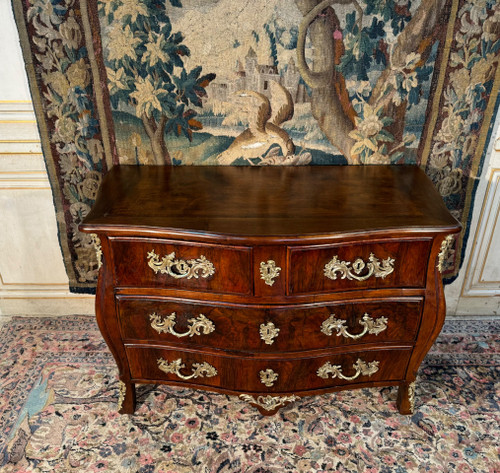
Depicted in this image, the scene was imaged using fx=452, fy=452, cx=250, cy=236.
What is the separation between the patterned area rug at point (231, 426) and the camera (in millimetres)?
1698

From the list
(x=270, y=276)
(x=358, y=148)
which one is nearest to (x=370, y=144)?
(x=358, y=148)

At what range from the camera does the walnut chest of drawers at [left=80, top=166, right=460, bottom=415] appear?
4.64 feet

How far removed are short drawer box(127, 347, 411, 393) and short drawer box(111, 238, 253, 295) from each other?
31 centimetres

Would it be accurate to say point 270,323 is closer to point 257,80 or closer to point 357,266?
point 357,266

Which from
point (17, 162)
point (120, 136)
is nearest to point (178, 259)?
point (120, 136)

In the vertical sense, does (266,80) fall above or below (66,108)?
above

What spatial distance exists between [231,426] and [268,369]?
0.35 m

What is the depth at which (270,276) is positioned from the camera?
4.76ft

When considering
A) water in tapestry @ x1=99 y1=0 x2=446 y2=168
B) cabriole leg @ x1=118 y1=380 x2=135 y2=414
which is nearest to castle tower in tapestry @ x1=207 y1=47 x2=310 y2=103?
water in tapestry @ x1=99 y1=0 x2=446 y2=168

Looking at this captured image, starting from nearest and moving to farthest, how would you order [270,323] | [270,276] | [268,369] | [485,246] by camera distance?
1. [270,276]
2. [270,323]
3. [268,369]
4. [485,246]

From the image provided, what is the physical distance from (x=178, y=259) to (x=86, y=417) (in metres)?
0.90

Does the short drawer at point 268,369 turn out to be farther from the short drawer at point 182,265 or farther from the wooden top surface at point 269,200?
the wooden top surface at point 269,200

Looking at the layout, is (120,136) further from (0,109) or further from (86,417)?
(86,417)

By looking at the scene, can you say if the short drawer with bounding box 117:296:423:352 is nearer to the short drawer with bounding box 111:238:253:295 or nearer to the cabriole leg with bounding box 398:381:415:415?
the short drawer with bounding box 111:238:253:295
